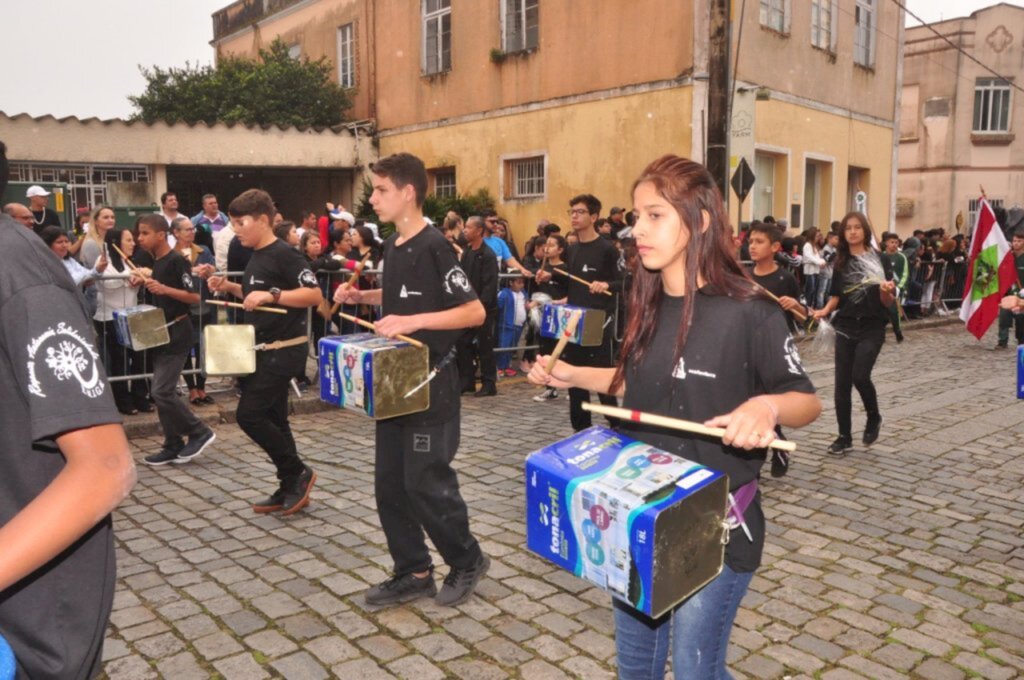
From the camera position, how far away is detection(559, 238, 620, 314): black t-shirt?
770 centimetres

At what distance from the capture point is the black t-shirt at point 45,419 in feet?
4.73

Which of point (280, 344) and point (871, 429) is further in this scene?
point (871, 429)

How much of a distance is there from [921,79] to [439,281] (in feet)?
118

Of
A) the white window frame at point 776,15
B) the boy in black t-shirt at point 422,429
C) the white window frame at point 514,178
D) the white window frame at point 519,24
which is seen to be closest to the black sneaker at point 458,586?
the boy in black t-shirt at point 422,429

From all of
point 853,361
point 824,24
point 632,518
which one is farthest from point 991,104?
point 632,518

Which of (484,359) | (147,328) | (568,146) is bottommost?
(484,359)

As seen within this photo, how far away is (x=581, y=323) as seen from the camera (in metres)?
7.03

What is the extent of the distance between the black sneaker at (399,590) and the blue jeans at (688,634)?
1930mm

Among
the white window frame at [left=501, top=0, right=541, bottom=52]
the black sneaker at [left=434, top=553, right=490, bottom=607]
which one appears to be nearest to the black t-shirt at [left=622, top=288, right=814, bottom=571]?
the black sneaker at [left=434, top=553, right=490, bottom=607]

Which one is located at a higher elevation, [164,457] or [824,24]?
[824,24]

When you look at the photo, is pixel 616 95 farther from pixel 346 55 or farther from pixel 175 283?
pixel 175 283

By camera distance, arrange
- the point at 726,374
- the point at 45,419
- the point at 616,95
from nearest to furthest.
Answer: the point at 45,419
the point at 726,374
the point at 616,95

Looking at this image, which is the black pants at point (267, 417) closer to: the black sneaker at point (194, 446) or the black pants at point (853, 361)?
the black sneaker at point (194, 446)

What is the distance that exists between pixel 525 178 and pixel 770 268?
13333 mm
